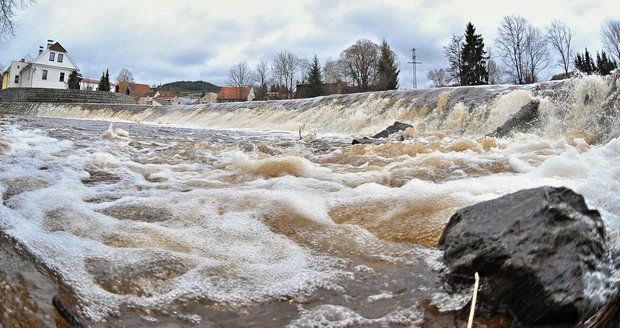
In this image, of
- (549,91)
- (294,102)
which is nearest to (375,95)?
(294,102)

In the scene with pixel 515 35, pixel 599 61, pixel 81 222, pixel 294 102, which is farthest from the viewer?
pixel 515 35

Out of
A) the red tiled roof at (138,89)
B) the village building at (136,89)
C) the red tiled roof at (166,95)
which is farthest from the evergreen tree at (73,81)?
the red tiled roof at (138,89)

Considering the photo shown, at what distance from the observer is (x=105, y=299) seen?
5.63ft

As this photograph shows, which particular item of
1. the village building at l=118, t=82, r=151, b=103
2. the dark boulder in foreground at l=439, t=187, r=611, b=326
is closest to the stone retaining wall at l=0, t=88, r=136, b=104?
the dark boulder in foreground at l=439, t=187, r=611, b=326

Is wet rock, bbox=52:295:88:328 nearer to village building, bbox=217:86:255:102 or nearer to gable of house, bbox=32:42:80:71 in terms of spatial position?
gable of house, bbox=32:42:80:71

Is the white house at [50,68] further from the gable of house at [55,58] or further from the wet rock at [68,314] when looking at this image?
the wet rock at [68,314]

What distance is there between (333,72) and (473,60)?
75.6 ft

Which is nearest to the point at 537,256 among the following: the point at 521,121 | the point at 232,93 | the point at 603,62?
the point at 521,121

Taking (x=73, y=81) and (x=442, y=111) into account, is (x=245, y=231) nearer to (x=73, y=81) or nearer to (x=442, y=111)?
(x=442, y=111)

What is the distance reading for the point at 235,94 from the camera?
280ft

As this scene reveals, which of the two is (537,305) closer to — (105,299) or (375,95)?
(105,299)

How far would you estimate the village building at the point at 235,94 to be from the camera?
270 feet

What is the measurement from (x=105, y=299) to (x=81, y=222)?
3.90 feet

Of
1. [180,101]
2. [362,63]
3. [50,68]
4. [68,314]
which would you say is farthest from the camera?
[180,101]
